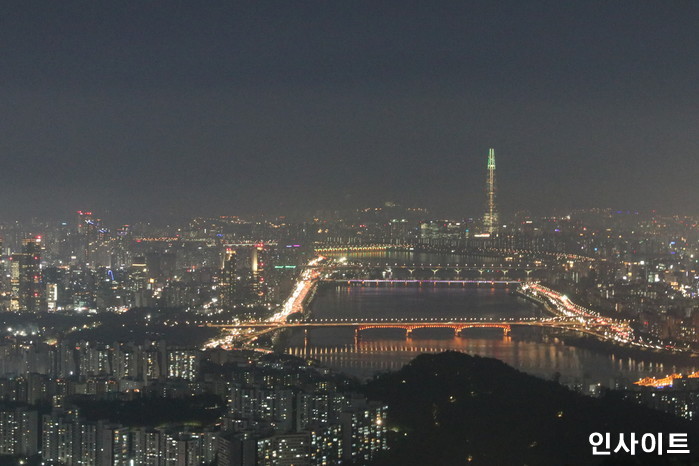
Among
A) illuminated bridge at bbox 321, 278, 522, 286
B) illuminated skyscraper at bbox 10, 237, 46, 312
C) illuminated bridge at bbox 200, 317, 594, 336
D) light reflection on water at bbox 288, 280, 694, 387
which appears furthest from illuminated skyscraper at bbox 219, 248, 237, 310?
illuminated bridge at bbox 321, 278, 522, 286

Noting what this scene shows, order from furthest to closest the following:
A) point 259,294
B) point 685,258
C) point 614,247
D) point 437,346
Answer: point 614,247 < point 685,258 < point 259,294 < point 437,346

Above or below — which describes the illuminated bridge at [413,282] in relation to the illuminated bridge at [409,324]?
above

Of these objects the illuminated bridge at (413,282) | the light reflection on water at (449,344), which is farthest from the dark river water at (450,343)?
the illuminated bridge at (413,282)

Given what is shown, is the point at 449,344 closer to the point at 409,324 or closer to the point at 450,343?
the point at 450,343

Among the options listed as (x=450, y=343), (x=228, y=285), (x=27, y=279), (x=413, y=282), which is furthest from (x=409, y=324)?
(x=413, y=282)

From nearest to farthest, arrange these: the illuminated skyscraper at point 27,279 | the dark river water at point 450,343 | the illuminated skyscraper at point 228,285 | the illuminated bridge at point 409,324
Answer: the dark river water at point 450,343 < the illuminated bridge at point 409,324 < the illuminated skyscraper at point 27,279 < the illuminated skyscraper at point 228,285

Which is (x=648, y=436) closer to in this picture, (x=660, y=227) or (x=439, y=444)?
(x=439, y=444)

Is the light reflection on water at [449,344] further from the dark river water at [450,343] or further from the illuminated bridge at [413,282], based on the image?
the illuminated bridge at [413,282]

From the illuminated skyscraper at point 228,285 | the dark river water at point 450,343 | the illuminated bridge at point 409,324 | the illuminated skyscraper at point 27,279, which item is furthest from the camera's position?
the illuminated skyscraper at point 228,285

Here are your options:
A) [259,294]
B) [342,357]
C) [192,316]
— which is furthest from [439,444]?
[259,294]
